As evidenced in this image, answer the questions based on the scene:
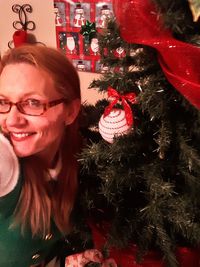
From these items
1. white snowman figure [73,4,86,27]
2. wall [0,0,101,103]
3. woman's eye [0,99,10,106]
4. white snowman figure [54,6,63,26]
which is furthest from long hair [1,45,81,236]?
white snowman figure [54,6,63,26]

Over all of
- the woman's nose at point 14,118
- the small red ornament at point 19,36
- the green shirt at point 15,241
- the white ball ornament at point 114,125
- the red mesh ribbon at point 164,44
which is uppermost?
the red mesh ribbon at point 164,44

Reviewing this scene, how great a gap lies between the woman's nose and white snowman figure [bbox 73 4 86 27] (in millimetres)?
1261

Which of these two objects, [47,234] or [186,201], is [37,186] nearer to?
[47,234]

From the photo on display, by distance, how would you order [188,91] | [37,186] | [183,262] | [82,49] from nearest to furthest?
[188,91]
[183,262]
[37,186]
[82,49]

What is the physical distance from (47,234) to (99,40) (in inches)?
23.0

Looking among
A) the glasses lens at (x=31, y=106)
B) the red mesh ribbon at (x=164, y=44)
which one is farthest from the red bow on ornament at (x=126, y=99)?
the glasses lens at (x=31, y=106)

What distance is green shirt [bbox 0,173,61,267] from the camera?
87 cm

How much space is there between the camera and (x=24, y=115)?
0.86 m

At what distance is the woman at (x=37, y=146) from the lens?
2.81ft

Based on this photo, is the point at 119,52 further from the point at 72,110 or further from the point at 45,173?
the point at 45,173

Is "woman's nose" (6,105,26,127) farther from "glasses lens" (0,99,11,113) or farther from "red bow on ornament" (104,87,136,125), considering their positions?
"red bow on ornament" (104,87,136,125)

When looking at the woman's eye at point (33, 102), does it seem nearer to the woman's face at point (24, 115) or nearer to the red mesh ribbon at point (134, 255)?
the woman's face at point (24, 115)

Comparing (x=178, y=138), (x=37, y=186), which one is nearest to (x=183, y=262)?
(x=178, y=138)

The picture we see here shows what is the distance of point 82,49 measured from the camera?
2.05 meters
